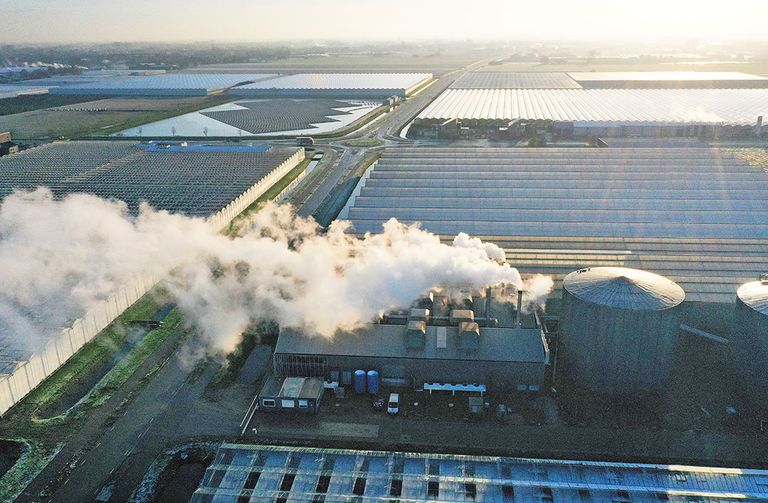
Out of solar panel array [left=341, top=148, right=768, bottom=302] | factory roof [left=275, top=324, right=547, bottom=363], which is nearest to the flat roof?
solar panel array [left=341, top=148, right=768, bottom=302]

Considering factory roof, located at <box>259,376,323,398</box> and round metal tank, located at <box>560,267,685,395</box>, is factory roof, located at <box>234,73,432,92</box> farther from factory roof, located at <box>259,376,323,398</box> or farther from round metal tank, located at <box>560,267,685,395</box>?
factory roof, located at <box>259,376,323,398</box>

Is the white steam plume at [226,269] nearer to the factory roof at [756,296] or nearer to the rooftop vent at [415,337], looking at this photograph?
the rooftop vent at [415,337]

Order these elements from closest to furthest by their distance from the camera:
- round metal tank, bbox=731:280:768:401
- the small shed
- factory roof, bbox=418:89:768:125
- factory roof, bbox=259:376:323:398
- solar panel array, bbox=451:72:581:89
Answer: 1. round metal tank, bbox=731:280:768:401
2. the small shed
3. factory roof, bbox=259:376:323:398
4. factory roof, bbox=418:89:768:125
5. solar panel array, bbox=451:72:581:89

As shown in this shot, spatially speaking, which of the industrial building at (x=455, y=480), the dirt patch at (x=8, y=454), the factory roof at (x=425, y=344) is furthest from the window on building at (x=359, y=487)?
the dirt patch at (x=8, y=454)

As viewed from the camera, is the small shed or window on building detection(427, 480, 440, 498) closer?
window on building detection(427, 480, 440, 498)

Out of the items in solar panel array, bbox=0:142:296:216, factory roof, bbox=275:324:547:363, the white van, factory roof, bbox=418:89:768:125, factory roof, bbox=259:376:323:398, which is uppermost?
factory roof, bbox=418:89:768:125

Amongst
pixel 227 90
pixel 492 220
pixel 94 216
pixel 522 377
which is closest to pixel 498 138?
pixel 492 220

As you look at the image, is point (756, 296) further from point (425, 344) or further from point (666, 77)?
point (666, 77)

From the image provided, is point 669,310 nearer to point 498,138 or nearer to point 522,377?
point 522,377
